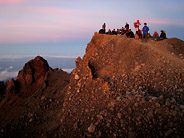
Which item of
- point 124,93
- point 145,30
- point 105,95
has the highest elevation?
point 145,30

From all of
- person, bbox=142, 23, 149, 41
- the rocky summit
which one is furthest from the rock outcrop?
person, bbox=142, 23, 149, 41

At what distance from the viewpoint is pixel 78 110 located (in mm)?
10391

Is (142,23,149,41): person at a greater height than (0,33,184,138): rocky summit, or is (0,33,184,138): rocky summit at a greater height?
(142,23,149,41): person

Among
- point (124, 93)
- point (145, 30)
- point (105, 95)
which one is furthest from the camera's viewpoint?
point (145, 30)

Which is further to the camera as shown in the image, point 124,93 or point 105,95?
point 105,95

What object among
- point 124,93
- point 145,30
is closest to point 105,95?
point 124,93

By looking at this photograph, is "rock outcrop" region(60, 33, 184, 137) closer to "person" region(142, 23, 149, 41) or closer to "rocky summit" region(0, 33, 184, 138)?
"rocky summit" region(0, 33, 184, 138)

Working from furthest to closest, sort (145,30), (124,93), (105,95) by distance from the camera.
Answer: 1. (145,30)
2. (105,95)
3. (124,93)

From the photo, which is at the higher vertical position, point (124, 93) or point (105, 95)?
point (124, 93)

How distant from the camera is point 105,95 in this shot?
9633 mm

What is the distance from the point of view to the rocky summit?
6.70 m

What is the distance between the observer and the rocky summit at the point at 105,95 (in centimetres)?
670

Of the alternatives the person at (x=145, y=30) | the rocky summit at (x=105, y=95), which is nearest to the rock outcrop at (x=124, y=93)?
the rocky summit at (x=105, y=95)

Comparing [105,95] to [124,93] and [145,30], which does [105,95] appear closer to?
[124,93]
